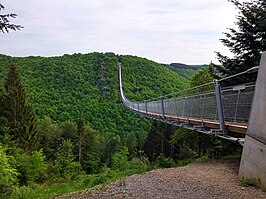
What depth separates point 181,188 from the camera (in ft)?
18.5

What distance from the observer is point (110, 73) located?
72625mm

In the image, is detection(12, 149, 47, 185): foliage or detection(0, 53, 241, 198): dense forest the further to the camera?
detection(0, 53, 241, 198): dense forest

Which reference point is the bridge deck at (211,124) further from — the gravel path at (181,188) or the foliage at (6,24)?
the foliage at (6,24)

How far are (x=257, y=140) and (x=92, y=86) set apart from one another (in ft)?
209

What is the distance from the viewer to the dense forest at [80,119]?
24438 mm

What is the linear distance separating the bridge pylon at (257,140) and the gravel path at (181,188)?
24 centimetres

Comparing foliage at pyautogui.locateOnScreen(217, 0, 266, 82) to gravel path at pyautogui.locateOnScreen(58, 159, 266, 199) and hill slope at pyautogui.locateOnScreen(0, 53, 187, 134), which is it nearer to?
gravel path at pyautogui.locateOnScreen(58, 159, 266, 199)

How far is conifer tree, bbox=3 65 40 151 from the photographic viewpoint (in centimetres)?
2786

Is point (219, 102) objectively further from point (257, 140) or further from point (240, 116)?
point (257, 140)

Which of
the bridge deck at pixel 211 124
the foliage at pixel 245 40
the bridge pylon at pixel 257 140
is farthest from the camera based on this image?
the foliage at pixel 245 40

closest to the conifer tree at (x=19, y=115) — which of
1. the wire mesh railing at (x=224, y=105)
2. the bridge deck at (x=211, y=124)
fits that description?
the wire mesh railing at (x=224, y=105)

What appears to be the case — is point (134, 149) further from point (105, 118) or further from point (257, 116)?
point (257, 116)

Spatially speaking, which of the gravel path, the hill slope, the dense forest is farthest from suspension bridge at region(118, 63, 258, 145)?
the hill slope

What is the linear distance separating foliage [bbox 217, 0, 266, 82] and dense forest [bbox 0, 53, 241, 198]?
10.1 feet
